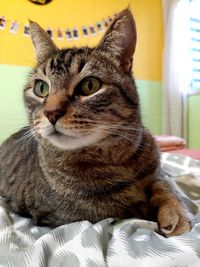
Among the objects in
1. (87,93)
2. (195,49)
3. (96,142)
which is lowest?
(96,142)

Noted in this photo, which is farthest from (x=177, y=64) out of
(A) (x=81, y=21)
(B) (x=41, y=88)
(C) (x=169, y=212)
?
(C) (x=169, y=212)

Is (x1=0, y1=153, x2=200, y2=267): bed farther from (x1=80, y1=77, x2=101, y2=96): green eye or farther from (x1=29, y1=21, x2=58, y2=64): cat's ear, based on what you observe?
(x1=29, y1=21, x2=58, y2=64): cat's ear

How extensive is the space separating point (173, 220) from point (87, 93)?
36 cm

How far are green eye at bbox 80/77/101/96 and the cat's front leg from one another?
0.31 metres

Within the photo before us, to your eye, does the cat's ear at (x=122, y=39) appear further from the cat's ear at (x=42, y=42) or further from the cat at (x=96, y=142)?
the cat's ear at (x=42, y=42)

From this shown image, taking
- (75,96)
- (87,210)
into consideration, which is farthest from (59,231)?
(75,96)

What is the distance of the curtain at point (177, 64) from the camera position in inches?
116

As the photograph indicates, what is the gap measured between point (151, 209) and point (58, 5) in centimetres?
249

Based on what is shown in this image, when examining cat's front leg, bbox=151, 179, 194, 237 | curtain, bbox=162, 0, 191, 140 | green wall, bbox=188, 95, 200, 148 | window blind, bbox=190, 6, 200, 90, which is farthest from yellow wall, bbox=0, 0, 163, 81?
cat's front leg, bbox=151, 179, 194, 237

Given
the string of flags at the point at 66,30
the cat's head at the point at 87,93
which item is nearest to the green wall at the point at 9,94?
the string of flags at the point at 66,30

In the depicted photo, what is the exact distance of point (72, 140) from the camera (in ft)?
2.29

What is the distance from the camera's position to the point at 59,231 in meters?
0.66

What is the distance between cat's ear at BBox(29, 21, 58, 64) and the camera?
908 mm

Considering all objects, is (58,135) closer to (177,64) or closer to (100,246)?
(100,246)
